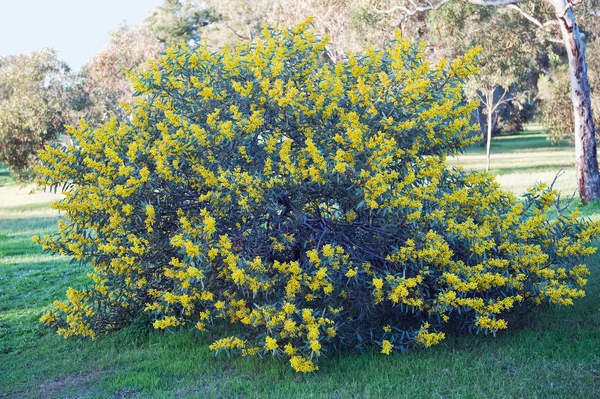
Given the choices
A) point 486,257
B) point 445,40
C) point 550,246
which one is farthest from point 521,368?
point 445,40

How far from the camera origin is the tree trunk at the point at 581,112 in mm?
13328

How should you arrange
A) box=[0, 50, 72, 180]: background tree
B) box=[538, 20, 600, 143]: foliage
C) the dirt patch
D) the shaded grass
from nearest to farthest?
1. the shaded grass
2. the dirt patch
3. box=[0, 50, 72, 180]: background tree
4. box=[538, 20, 600, 143]: foliage

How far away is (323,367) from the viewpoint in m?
5.40

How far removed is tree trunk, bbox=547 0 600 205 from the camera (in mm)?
13328

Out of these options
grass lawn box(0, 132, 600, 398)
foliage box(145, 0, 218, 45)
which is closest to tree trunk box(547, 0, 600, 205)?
grass lawn box(0, 132, 600, 398)

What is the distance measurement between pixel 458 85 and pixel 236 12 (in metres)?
33.7

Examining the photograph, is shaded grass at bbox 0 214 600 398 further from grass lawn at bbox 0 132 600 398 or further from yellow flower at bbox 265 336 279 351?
yellow flower at bbox 265 336 279 351

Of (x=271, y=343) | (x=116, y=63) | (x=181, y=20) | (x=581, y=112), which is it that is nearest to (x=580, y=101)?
(x=581, y=112)

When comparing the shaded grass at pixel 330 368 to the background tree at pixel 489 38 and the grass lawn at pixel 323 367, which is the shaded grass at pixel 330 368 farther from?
the background tree at pixel 489 38

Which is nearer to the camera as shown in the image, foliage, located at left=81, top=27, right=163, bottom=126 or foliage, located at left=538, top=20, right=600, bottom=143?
foliage, located at left=538, top=20, right=600, bottom=143

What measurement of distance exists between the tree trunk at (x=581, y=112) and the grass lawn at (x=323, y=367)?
275 inches

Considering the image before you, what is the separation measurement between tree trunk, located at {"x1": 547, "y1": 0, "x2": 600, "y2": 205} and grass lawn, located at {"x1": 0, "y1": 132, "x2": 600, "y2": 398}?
6974 mm

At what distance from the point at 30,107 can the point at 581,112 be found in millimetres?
17113

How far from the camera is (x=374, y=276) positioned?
5297mm
